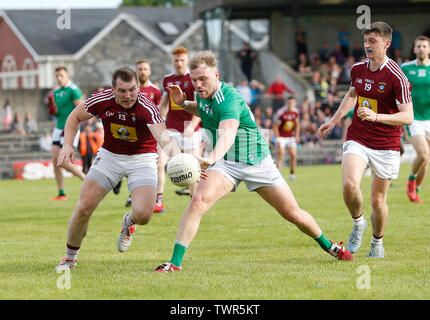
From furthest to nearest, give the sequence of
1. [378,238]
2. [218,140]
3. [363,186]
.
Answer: [363,186]
[378,238]
[218,140]

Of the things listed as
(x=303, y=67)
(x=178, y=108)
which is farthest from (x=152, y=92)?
(x=303, y=67)

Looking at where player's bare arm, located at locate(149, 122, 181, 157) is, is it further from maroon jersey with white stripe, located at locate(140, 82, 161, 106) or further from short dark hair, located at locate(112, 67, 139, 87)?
maroon jersey with white stripe, located at locate(140, 82, 161, 106)

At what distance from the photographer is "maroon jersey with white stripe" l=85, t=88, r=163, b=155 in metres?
7.86

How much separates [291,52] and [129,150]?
28007mm

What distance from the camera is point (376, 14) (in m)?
37.0

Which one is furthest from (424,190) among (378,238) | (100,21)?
(100,21)

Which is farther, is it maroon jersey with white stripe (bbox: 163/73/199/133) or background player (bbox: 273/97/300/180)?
background player (bbox: 273/97/300/180)

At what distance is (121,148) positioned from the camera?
27.1ft

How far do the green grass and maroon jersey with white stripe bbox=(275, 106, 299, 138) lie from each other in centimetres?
719

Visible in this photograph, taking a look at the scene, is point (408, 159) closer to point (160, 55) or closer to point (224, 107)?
point (224, 107)

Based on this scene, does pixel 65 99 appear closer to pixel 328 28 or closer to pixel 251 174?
pixel 251 174

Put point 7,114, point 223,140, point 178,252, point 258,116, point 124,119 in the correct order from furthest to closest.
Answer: point 7,114
point 258,116
point 124,119
point 178,252
point 223,140

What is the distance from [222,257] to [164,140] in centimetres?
183

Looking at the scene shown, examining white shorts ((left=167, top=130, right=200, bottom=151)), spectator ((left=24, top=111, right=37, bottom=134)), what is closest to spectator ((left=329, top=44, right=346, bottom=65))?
spectator ((left=24, top=111, right=37, bottom=134))
